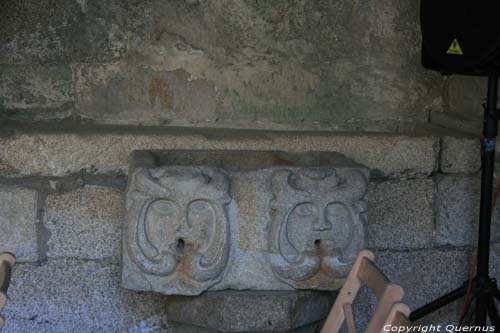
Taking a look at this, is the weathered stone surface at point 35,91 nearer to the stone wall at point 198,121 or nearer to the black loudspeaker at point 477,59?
the stone wall at point 198,121

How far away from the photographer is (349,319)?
6.69ft

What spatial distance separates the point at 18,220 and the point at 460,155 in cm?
162

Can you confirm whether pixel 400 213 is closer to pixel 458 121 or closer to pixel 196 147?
pixel 458 121

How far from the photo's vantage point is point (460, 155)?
2998mm

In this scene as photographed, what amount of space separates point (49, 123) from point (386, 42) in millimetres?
1334

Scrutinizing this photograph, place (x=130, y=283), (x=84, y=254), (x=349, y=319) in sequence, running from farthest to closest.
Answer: (x=84, y=254) → (x=130, y=283) → (x=349, y=319)

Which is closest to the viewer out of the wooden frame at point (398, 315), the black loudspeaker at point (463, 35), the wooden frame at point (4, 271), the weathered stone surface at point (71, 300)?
the wooden frame at point (398, 315)

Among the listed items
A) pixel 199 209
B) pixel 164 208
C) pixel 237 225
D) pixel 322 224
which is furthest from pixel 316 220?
pixel 164 208

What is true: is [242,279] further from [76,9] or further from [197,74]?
[76,9]

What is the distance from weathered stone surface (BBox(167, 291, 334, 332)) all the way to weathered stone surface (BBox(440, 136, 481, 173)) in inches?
30.1

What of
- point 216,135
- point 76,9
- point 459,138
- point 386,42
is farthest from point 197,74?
point 459,138

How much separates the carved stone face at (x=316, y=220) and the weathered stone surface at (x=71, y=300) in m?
0.56

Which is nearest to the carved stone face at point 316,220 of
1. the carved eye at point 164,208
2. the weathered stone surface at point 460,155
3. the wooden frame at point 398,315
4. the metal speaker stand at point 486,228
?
the carved eye at point 164,208

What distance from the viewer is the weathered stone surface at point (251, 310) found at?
258 centimetres
